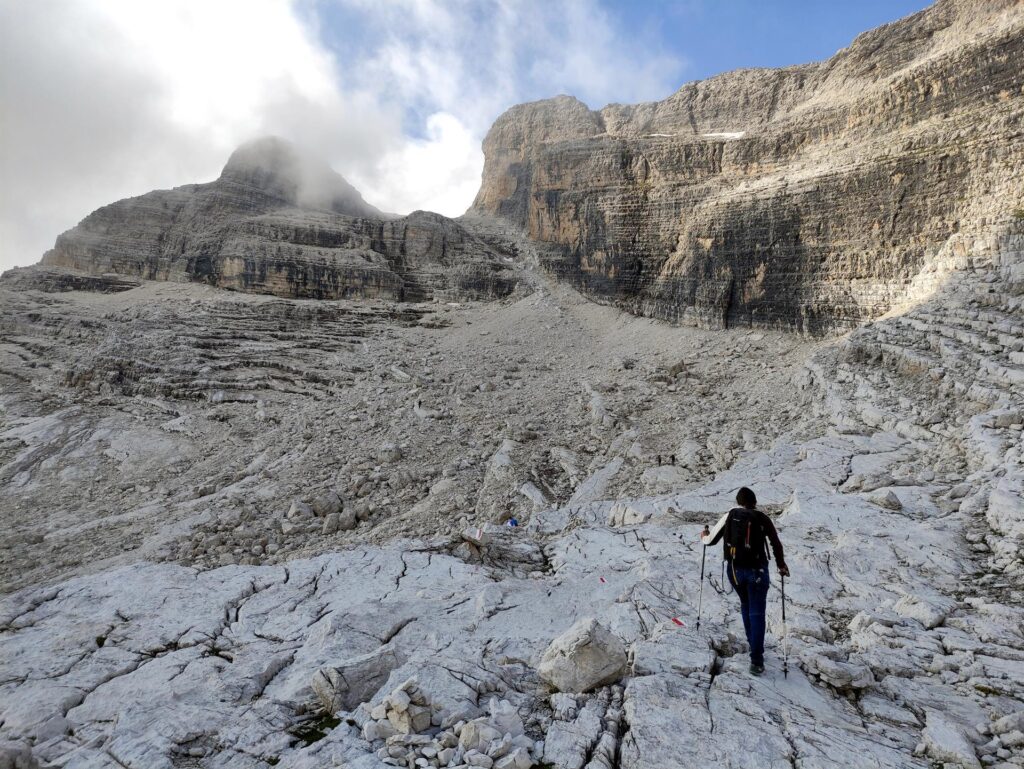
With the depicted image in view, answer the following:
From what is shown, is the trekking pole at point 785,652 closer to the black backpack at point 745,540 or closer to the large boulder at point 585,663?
the black backpack at point 745,540

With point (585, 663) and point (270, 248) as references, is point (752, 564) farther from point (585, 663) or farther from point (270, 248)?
point (270, 248)

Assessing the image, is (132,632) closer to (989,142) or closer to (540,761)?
(540,761)

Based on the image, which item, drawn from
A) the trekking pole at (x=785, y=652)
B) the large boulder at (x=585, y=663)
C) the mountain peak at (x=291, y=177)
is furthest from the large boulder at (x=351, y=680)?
the mountain peak at (x=291, y=177)

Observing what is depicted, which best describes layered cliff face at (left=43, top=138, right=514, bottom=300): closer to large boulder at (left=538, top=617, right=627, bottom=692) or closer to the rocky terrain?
the rocky terrain

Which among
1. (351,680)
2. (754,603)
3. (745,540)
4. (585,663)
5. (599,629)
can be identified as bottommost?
(351,680)

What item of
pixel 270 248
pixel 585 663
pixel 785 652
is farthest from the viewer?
pixel 270 248

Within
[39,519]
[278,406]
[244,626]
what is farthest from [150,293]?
[244,626]

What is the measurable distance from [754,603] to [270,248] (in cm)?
4189

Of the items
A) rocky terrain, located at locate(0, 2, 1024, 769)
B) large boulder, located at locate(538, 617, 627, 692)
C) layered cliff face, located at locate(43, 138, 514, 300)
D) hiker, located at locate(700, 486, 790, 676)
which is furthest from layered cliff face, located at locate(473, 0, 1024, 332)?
large boulder, located at locate(538, 617, 627, 692)

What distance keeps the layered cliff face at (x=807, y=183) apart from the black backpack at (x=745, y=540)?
68.0 ft

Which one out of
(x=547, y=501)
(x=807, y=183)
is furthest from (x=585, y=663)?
(x=807, y=183)

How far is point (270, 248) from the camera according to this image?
129 feet

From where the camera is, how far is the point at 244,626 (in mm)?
6273

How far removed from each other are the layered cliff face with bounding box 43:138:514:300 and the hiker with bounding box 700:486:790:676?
35.8m
